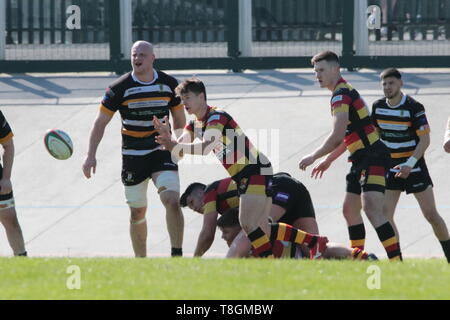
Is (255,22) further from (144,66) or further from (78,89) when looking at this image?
(144,66)

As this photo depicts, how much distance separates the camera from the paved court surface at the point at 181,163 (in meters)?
14.9

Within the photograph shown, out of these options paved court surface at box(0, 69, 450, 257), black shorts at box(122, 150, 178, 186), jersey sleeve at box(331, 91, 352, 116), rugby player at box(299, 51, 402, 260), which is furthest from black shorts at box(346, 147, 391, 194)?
paved court surface at box(0, 69, 450, 257)

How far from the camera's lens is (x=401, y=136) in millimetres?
12141

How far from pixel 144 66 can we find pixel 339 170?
524 cm

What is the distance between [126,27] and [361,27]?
4.29 m

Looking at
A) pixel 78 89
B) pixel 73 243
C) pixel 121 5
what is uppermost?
pixel 121 5

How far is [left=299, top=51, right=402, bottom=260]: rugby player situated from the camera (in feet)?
36.1

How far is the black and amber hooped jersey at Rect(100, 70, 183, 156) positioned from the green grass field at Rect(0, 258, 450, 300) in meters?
2.19

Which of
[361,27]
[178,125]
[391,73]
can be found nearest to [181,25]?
[361,27]

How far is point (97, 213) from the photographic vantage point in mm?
15703

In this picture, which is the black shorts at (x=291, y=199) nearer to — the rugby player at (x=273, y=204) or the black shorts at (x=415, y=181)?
the rugby player at (x=273, y=204)

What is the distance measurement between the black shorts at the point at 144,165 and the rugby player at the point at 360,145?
165 cm

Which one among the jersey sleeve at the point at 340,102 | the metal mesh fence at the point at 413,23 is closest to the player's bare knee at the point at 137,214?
the jersey sleeve at the point at 340,102
